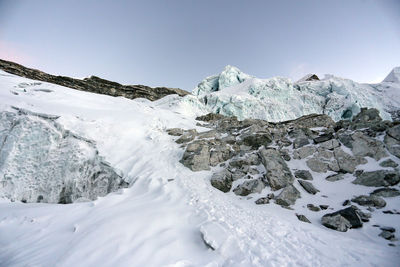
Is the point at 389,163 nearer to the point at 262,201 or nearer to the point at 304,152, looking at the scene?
the point at 304,152

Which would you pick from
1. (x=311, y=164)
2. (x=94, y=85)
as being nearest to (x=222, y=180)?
(x=311, y=164)

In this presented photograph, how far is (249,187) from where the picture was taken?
10.3m

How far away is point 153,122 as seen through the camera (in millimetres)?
19578

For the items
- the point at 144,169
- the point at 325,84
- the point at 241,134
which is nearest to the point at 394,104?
the point at 325,84

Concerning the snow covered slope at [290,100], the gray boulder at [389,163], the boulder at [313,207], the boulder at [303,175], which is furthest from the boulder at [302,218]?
the snow covered slope at [290,100]

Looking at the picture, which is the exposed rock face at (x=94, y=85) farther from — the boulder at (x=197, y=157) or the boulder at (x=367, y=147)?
the boulder at (x=367, y=147)

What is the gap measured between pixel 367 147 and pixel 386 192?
3.61m

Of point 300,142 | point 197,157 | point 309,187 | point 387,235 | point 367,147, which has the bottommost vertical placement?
point 197,157

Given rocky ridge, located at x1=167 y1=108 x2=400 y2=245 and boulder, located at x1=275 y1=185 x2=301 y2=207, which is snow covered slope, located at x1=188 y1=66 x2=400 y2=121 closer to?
rocky ridge, located at x1=167 y1=108 x2=400 y2=245

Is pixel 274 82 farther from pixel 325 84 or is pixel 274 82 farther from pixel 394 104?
pixel 394 104

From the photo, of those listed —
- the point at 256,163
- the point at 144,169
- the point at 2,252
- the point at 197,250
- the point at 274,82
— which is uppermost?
the point at 274,82

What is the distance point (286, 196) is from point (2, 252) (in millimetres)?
11965

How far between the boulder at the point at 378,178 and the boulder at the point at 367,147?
155 centimetres

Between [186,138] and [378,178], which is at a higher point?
[378,178]
